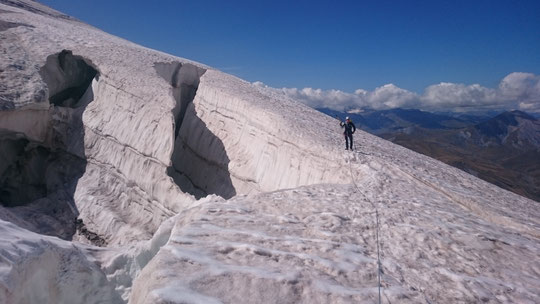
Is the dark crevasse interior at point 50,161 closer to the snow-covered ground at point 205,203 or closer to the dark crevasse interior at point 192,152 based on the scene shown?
the snow-covered ground at point 205,203

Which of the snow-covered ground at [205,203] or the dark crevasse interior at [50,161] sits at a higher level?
the snow-covered ground at [205,203]

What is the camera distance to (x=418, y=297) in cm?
398

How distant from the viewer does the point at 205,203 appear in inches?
238

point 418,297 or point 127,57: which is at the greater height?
point 127,57

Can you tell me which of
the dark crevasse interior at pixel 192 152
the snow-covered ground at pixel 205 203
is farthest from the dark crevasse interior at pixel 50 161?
the dark crevasse interior at pixel 192 152

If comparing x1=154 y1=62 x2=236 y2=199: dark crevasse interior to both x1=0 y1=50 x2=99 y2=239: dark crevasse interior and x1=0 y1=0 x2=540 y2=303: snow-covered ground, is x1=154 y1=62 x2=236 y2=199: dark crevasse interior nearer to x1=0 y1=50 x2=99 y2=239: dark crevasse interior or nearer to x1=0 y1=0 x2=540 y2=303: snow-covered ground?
x1=0 y1=0 x2=540 y2=303: snow-covered ground

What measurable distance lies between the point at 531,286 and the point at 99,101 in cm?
1757

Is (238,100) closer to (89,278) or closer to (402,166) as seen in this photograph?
(402,166)

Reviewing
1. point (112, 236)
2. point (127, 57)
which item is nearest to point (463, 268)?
point (112, 236)

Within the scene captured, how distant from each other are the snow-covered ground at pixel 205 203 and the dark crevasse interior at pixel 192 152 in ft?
0.30

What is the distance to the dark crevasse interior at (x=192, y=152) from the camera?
1449cm

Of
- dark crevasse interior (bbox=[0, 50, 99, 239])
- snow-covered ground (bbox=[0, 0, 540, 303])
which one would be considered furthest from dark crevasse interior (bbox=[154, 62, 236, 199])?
dark crevasse interior (bbox=[0, 50, 99, 239])

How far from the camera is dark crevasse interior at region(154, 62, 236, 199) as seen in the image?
47.5 feet

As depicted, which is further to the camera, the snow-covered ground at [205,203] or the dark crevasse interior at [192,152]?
the dark crevasse interior at [192,152]
